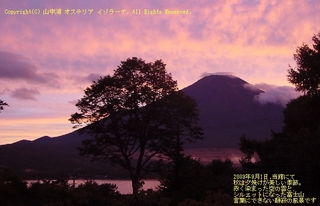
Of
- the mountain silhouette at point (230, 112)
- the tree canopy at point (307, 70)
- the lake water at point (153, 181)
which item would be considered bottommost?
the lake water at point (153, 181)

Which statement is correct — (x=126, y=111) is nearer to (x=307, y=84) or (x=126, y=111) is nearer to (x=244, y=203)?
(x=307, y=84)

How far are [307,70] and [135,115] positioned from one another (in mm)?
12934

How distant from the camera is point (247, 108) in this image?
14438 centimetres

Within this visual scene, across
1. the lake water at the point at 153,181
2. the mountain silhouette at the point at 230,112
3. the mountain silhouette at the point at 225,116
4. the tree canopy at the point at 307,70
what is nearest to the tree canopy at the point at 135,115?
the lake water at the point at 153,181

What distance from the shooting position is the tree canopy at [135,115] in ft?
110

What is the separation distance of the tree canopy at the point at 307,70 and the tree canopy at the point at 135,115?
8002 millimetres

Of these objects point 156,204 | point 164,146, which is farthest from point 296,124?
point 156,204

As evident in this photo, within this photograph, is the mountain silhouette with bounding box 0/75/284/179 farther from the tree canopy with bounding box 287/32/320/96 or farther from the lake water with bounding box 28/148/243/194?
the tree canopy with bounding box 287/32/320/96

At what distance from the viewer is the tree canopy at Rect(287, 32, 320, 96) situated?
103 ft

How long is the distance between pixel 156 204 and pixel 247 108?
13201 centimetres

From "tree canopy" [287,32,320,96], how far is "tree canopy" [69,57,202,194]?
26.3ft

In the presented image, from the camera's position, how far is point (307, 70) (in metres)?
32.3

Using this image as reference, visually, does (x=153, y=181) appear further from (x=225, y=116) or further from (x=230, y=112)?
(x=230, y=112)

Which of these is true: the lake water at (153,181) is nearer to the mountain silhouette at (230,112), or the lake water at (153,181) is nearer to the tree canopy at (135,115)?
the tree canopy at (135,115)
